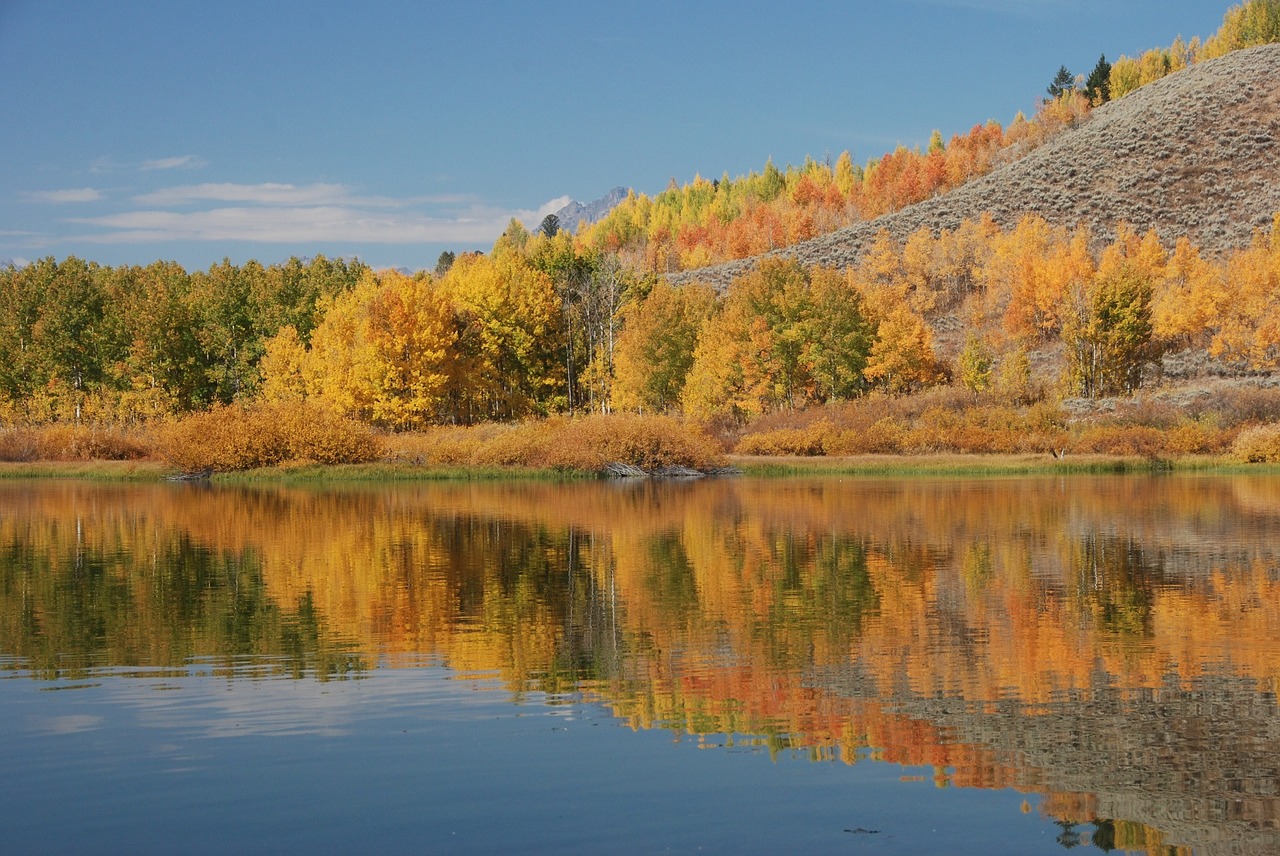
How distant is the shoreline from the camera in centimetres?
4959

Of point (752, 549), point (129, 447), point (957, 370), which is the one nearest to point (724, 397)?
point (957, 370)

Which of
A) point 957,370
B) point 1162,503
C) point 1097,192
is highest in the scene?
point 1097,192

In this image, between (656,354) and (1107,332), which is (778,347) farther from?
(1107,332)

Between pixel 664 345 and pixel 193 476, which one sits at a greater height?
pixel 664 345

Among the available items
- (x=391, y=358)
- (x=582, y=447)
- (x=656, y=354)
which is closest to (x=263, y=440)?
(x=391, y=358)

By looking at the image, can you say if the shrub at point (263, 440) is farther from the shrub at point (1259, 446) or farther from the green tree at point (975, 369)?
the shrub at point (1259, 446)

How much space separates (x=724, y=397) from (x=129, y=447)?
31.1 metres

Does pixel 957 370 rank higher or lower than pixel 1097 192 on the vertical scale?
lower

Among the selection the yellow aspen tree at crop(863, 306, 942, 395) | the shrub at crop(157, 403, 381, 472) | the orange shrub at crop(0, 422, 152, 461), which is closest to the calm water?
the shrub at crop(157, 403, 381, 472)

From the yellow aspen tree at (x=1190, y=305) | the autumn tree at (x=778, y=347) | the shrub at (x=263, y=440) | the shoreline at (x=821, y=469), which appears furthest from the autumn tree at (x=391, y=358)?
the yellow aspen tree at (x=1190, y=305)

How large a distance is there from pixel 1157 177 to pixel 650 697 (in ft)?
347

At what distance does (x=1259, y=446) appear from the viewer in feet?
163

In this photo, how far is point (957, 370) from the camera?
77.2 meters

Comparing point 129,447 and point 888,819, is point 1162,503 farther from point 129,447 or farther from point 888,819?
point 129,447
